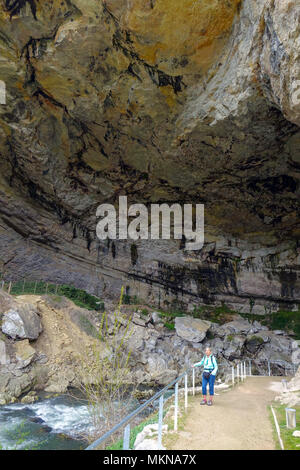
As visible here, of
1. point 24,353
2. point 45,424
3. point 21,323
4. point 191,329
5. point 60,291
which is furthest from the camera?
point 191,329

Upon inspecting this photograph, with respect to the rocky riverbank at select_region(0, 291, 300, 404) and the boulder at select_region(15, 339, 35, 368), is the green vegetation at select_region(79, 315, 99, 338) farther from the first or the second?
the boulder at select_region(15, 339, 35, 368)

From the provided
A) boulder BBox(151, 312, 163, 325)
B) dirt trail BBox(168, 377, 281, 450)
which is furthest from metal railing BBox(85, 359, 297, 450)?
boulder BBox(151, 312, 163, 325)

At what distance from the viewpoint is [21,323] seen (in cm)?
1293

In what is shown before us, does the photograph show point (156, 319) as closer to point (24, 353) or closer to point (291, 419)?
point (24, 353)

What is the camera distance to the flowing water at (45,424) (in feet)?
23.4

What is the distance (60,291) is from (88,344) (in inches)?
215

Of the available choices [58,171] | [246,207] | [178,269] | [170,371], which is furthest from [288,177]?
[58,171]

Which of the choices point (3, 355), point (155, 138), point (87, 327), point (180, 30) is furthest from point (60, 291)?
point (180, 30)

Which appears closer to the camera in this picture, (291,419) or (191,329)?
(291,419)

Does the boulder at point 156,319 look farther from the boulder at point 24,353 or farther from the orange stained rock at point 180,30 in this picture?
the orange stained rock at point 180,30

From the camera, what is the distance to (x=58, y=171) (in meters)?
19.1

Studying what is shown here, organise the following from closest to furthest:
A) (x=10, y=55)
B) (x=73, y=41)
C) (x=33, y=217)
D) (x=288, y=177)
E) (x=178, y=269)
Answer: (x=73, y=41)
(x=10, y=55)
(x=288, y=177)
(x=33, y=217)
(x=178, y=269)
